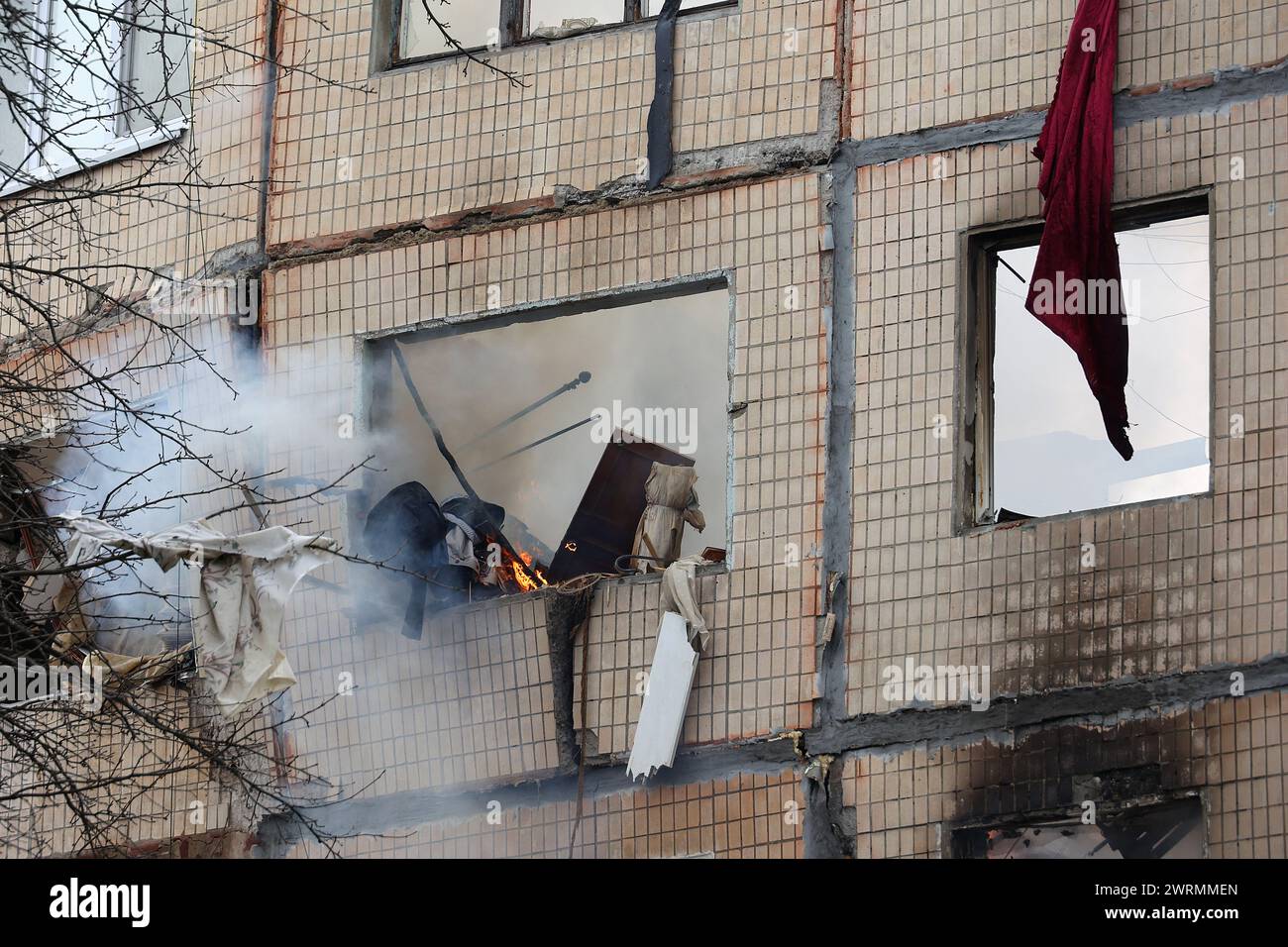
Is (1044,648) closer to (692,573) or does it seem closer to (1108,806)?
(1108,806)

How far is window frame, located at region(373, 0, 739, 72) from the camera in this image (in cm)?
1259


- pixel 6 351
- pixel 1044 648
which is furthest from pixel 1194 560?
pixel 6 351

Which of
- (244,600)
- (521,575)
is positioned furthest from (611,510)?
(244,600)

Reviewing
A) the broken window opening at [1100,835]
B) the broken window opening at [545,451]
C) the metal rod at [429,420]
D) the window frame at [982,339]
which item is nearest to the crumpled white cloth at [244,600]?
the broken window opening at [545,451]

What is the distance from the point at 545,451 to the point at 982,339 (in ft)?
10.2

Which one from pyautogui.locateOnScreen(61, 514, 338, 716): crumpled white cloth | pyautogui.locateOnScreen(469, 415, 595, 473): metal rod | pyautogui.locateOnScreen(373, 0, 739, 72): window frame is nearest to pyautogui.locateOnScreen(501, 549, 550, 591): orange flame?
pyautogui.locateOnScreen(469, 415, 595, 473): metal rod

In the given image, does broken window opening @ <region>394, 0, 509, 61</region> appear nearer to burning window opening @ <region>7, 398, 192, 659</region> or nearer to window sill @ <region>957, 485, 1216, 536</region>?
burning window opening @ <region>7, 398, 192, 659</region>

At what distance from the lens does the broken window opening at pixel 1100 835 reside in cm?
1012

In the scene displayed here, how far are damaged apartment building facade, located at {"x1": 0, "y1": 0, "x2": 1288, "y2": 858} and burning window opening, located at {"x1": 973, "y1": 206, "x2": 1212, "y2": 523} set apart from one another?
0.06ft

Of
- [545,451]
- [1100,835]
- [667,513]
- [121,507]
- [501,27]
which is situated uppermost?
[501,27]

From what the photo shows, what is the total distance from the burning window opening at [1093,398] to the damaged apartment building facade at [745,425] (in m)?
0.02

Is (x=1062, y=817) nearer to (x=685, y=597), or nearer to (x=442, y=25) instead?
(x=685, y=597)

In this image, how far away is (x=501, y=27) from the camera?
42.9 feet
